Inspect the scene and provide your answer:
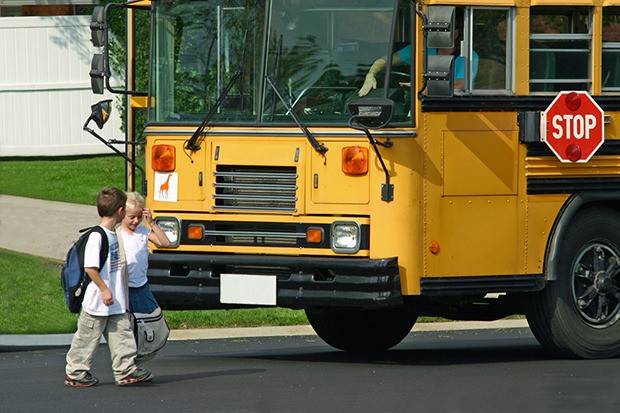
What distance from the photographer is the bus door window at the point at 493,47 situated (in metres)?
10.5

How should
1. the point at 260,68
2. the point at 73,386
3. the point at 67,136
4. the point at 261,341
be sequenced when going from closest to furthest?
the point at 73,386, the point at 260,68, the point at 261,341, the point at 67,136

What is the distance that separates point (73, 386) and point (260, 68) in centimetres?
252

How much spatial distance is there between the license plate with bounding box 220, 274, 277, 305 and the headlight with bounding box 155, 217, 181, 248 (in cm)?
46

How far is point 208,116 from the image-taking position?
35.3 feet

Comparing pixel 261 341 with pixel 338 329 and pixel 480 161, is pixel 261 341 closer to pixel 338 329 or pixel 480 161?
pixel 338 329

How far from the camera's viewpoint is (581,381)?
9.91 m

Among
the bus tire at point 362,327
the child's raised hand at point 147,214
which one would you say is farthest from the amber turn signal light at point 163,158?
the bus tire at point 362,327

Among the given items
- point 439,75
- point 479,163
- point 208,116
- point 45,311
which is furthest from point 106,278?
point 45,311

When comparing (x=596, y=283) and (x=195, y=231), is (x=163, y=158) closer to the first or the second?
(x=195, y=231)

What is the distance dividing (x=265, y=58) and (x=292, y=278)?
1.54 metres

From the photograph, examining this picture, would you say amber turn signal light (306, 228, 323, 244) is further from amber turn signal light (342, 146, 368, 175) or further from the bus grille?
amber turn signal light (342, 146, 368, 175)

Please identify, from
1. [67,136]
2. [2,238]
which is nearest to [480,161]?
[2,238]

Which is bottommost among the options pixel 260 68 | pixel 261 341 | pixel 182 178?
pixel 261 341

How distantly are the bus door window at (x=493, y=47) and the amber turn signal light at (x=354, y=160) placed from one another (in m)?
Answer: 0.92
